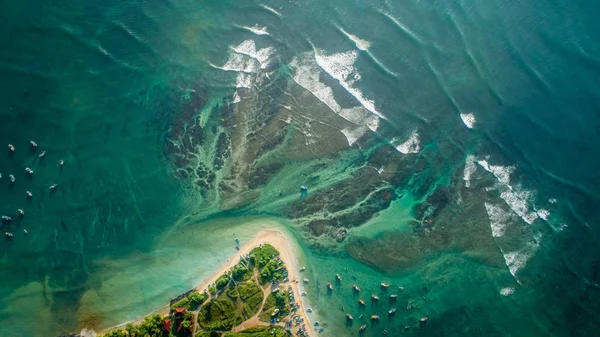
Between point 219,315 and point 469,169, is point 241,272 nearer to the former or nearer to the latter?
point 219,315

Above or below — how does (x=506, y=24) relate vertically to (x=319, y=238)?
above

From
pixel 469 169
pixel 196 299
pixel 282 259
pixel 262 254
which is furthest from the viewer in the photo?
pixel 469 169

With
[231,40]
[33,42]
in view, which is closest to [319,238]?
[231,40]

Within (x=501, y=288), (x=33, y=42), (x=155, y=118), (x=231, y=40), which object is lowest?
(x=501, y=288)

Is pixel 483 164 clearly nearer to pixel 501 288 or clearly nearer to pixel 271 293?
pixel 501 288

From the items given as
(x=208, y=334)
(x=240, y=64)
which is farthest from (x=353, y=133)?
(x=208, y=334)

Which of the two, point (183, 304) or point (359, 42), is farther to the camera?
point (359, 42)

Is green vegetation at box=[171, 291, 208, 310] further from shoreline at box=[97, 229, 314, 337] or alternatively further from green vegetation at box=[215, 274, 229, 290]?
green vegetation at box=[215, 274, 229, 290]
